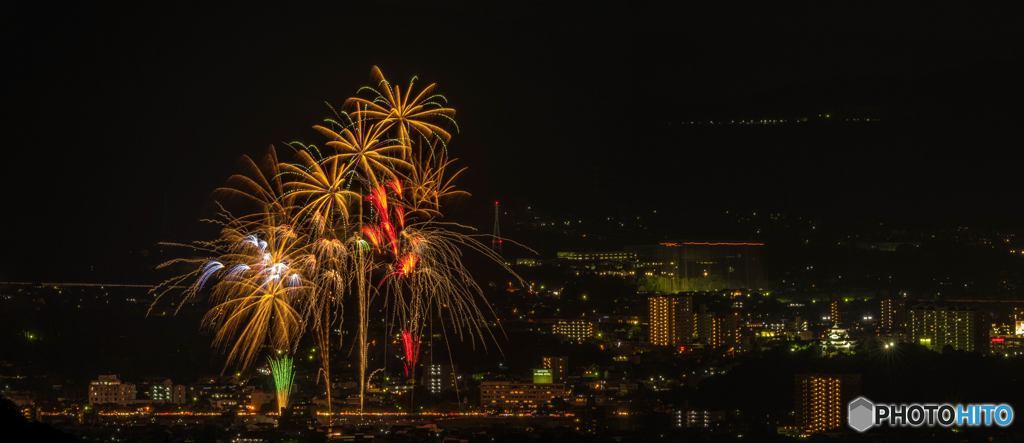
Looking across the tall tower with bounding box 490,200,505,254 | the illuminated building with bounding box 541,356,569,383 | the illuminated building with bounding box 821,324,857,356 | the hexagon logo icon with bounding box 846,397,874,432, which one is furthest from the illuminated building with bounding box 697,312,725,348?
the hexagon logo icon with bounding box 846,397,874,432

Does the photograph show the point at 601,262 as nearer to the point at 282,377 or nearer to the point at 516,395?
the point at 516,395

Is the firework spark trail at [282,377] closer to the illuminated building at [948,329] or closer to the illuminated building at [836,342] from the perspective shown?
the illuminated building at [836,342]

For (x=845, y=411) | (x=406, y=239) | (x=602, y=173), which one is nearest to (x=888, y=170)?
(x=602, y=173)

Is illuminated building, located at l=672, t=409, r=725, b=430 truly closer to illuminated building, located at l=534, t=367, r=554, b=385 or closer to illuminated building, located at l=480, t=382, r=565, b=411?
illuminated building, located at l=480, t=382, r=565, b=411

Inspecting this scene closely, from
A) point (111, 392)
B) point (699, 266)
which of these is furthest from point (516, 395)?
point (699, 266)

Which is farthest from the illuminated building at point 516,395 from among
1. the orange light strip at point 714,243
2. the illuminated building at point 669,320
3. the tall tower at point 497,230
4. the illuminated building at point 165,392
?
the orange light strip at point 714,243

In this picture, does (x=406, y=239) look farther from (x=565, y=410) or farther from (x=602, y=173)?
(x=602, y=173)
